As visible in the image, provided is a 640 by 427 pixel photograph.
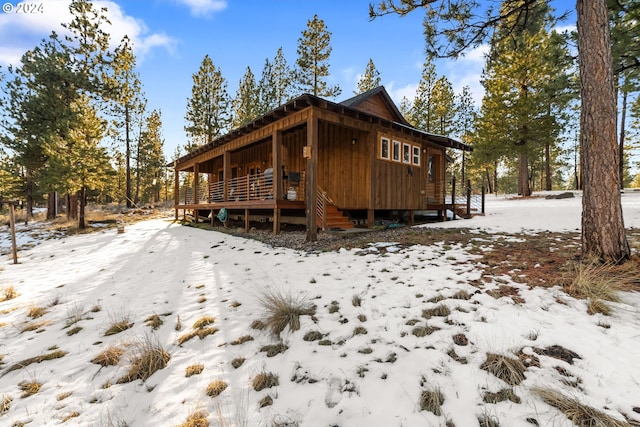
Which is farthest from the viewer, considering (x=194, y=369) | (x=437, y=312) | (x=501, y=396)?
(x=437, y=312)

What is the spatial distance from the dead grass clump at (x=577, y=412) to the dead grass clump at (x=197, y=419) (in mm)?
2598

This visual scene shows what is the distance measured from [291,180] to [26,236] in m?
14.5

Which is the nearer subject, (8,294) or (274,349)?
(274,349)

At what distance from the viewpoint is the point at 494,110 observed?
67.8 ft

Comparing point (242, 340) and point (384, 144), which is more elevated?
point (384, 144)

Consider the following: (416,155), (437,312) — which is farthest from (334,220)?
(437,312)

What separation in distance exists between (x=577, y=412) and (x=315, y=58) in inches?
977

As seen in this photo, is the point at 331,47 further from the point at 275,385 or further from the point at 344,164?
the point at 275,385

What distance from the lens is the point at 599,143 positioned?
167 inches

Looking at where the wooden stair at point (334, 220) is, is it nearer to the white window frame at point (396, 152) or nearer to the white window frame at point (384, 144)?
the white window frame at point (384, 144)

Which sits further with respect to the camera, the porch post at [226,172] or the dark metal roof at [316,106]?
the porch post at [226,172]

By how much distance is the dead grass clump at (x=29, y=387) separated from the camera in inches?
115

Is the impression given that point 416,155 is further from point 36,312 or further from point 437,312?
point 36,312

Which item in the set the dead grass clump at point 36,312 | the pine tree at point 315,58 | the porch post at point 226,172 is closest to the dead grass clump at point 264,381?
the dead grass clump at point 36,312
